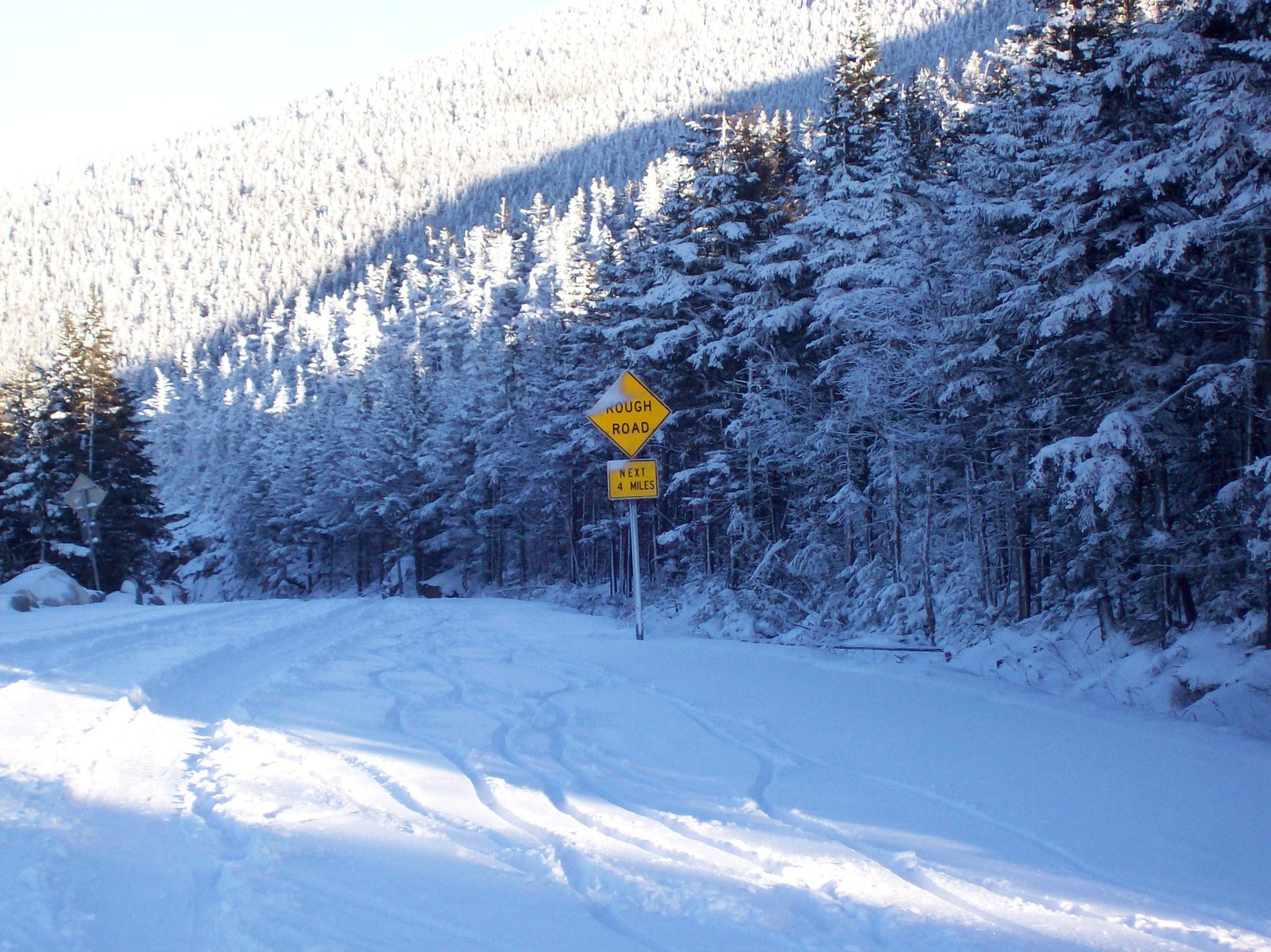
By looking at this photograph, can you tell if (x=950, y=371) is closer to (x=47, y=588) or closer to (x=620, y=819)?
(x=620, y=819)

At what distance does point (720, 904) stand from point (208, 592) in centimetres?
7181

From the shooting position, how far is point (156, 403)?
379 feet

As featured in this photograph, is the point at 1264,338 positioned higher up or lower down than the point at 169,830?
higher up

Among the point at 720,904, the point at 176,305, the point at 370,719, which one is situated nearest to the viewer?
the point at 720,904

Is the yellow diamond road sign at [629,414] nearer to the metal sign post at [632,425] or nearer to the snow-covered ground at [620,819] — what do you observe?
the metal sign post at [632,425]

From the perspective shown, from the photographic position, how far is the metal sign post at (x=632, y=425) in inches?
499

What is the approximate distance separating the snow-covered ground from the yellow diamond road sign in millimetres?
5130

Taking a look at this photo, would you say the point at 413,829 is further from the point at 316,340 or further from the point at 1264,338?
the point at 316,340

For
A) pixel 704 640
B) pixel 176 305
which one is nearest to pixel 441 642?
pixel 704 640

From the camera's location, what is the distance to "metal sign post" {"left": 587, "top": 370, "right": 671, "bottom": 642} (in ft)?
41.5

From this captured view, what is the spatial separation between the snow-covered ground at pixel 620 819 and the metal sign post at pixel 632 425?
4881 mm

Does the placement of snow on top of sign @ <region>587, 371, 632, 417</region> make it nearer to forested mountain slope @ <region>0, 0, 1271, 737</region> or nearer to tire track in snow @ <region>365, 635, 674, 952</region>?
forested mountain slope @ <region>0, 0, 1271, 737</region>

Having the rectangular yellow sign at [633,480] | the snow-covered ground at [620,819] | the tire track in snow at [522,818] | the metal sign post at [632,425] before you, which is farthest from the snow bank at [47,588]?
the tire track in snow at [522,818]

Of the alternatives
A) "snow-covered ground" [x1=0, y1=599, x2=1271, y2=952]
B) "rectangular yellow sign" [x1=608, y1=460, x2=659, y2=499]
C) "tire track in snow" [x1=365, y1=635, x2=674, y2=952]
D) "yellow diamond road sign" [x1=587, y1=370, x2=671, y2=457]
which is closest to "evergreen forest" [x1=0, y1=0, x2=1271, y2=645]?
"snow-covered ground" [x1=0, y1=599, x2=1271, y2=952]
